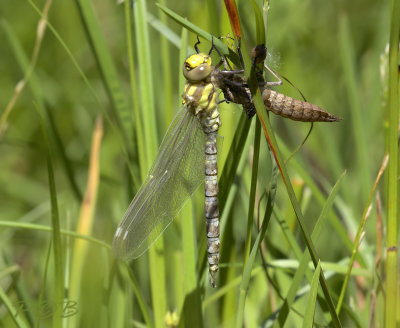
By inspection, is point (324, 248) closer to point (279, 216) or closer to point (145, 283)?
point (145, 283)

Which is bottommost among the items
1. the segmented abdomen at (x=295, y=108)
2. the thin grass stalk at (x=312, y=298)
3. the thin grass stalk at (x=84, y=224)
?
the thin grass stalk at (x=312, y=298)

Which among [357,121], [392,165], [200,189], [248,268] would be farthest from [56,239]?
[357,121]

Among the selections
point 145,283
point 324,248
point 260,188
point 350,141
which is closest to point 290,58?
point 350,141

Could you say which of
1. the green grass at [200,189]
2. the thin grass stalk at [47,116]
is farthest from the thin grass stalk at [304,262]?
the thin grass stalk at [47,116]

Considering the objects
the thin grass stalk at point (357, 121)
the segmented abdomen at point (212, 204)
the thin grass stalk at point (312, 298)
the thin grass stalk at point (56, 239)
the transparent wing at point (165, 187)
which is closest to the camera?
the thin grass stalk at point (312, 298)

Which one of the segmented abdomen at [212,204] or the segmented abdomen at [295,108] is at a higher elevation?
the segmented abdomen at [295,108]

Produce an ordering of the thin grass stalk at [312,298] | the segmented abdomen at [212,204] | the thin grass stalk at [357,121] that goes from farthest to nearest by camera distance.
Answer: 1. the thin grass stalk at [357,121]
2. the segmented abdomen at [212,204]
3. the thin grass stalk at [312,298]

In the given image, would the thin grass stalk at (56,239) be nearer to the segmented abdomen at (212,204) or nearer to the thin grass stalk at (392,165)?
the segmented abdomen at (212,204)
